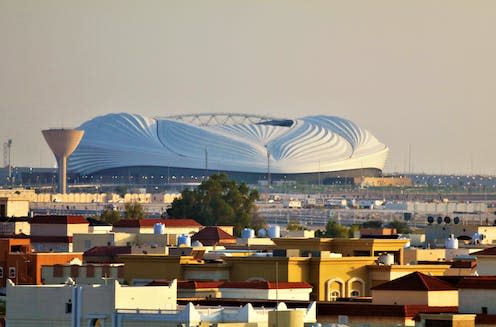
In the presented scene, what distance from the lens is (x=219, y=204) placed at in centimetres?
11000

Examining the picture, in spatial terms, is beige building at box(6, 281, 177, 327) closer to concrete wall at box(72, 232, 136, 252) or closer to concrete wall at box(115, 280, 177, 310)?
concrete wall at box(115, 280, 177, 310)

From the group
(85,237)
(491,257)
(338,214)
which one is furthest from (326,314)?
(338,214)

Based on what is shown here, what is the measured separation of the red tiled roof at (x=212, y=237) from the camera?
7040 centimetres

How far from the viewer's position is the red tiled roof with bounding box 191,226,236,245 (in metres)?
70.4

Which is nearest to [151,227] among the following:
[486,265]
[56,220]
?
[56,220]

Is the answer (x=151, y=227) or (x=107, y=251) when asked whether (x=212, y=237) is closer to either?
(x=151, y=227)

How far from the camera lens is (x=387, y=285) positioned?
1426 inches

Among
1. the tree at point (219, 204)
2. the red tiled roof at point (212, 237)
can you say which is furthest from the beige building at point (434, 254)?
the tree at point (219, 204)

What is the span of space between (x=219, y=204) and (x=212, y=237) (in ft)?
122

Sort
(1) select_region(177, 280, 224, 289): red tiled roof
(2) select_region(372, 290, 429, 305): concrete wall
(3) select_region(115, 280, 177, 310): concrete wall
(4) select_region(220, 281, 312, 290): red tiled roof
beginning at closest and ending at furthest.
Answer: (3) select_region(115, 280, 177, 310): concrete wall < (2) select_region(372, 290, 429, 305): concrete wall < (4) select_region(220, 281, 312, 290): red tiled roof < (1) select_region(177, 280, 224, 289): red tiled roof

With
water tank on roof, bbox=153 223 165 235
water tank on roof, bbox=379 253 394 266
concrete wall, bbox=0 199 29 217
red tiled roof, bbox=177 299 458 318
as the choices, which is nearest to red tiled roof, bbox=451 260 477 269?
water tank on roof, bbox=379 253 394 266

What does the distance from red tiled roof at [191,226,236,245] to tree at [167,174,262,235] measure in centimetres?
3128

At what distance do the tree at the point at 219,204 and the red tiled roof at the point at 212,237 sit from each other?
31.3m

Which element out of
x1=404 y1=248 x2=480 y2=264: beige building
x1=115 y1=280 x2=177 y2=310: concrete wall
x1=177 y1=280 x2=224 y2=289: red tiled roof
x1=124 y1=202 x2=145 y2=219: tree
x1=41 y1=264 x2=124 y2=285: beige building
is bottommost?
x1=115 y1=280 x2=177 y2=310: concrete wall
